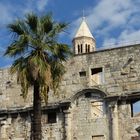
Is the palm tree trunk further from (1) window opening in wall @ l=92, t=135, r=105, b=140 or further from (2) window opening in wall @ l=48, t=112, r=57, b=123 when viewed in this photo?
(2) window opening in wall @ l=48, t=112, r=57, b=123

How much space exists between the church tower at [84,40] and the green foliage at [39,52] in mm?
44597

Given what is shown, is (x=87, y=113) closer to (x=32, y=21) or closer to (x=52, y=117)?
(x=52, y=117)

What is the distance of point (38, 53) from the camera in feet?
72.1

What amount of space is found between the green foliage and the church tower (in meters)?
44.6

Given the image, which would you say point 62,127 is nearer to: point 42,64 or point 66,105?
point 66,105

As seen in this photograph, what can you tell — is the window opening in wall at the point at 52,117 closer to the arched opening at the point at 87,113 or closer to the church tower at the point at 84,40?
the arched opening at the point at 87,113

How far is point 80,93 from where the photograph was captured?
99.6 feet

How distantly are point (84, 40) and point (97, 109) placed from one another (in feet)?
121

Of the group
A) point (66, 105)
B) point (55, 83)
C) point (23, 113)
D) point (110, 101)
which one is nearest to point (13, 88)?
point (23, 113)

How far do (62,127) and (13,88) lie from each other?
4803mm

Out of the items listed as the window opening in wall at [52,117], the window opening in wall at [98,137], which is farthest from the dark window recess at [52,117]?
the window opening in wall at [98,137]

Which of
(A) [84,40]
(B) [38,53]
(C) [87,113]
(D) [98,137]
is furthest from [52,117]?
(A) [84,40]

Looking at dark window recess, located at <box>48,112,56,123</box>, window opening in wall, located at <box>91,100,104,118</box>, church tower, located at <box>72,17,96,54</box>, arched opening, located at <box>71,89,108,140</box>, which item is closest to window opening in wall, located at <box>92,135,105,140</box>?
arched opening, located at <box>71,89,108,140</box>

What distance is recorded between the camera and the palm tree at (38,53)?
70.9 ft
